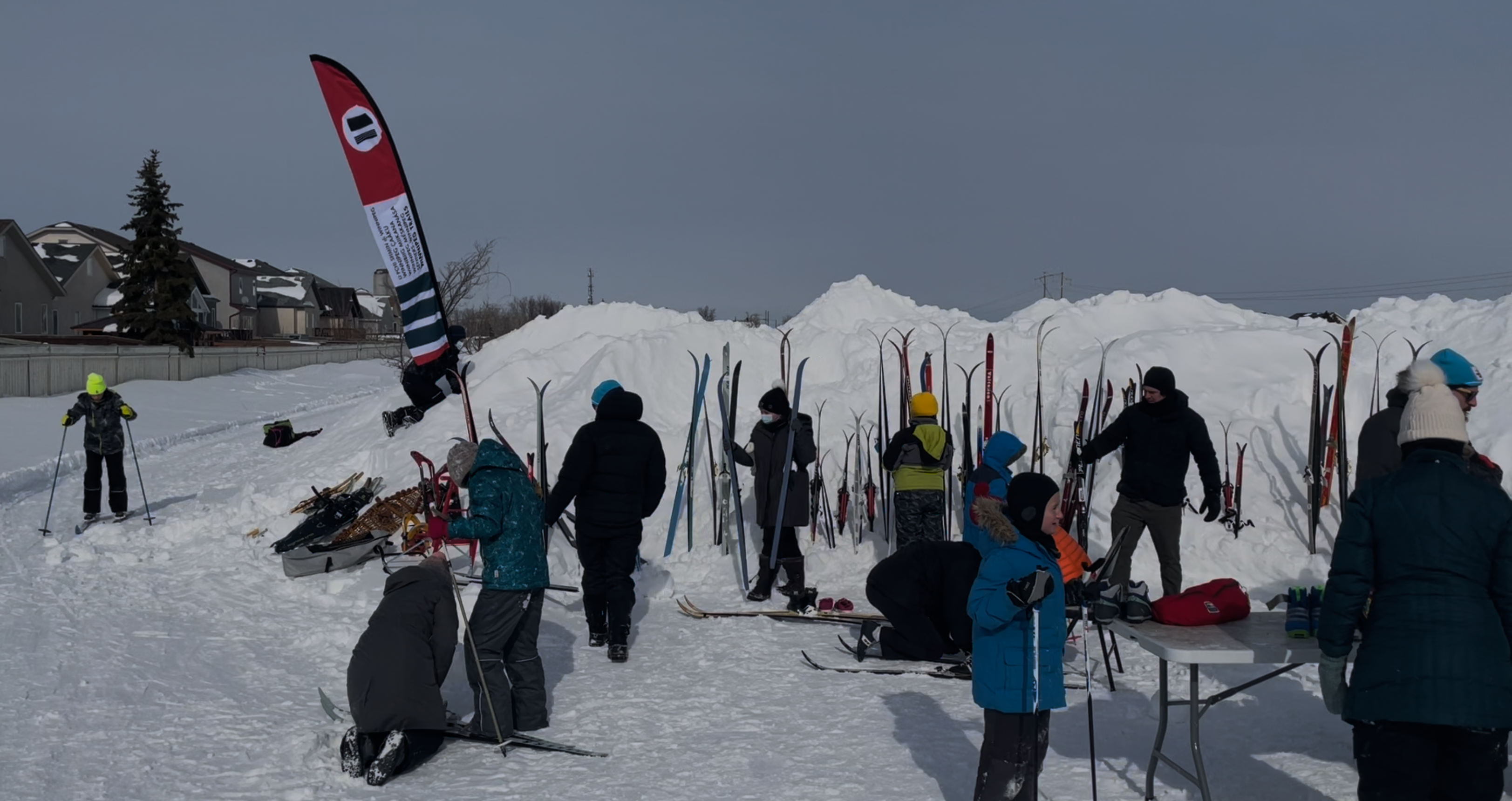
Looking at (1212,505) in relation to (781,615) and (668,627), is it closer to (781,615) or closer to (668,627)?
(781,615)

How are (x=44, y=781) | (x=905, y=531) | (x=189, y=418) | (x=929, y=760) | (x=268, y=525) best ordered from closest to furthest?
1. (x=44, y=781)
2. (x=929, y=760)
3. (x=905, y=531)
4. (x=268, y=525)
5. (x=189, y=418)

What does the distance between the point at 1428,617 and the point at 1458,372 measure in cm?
187

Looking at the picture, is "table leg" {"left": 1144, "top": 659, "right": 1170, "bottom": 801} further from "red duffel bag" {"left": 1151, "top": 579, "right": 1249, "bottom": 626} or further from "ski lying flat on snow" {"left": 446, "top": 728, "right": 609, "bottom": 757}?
"ski lying flat on snow" {"left": 446, "top": 728, "right": 609, "bottom": 757}

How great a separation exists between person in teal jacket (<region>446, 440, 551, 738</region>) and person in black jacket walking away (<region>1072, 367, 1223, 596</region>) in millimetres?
3469

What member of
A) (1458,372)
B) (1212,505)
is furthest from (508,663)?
(1458,372)

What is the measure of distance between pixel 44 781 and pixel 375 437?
32.6ft

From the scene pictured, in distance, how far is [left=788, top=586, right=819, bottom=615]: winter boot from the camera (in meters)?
7.98

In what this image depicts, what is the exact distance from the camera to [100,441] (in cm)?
1136

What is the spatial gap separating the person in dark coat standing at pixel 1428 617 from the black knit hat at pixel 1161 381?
332 cm

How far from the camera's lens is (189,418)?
25766mm

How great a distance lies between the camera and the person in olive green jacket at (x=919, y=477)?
8.11 metres

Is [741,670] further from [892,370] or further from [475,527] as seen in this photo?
[892,370]

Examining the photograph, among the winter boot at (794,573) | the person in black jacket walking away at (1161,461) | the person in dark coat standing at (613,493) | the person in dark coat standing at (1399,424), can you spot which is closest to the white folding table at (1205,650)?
the person in dark coat standing at (1399,424)

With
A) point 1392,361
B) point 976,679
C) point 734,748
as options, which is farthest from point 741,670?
point 1392,361
